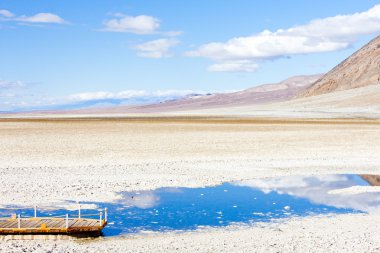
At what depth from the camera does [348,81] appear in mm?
156125

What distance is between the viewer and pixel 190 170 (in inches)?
940

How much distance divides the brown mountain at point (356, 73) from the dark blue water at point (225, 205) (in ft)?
431

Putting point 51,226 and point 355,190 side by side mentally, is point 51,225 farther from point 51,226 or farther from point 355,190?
point 355,190

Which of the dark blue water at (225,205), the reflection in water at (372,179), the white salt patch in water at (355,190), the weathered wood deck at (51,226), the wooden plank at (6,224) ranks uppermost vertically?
the wooden plank at (6,224)

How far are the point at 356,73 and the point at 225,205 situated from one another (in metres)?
147

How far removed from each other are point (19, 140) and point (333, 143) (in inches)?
790

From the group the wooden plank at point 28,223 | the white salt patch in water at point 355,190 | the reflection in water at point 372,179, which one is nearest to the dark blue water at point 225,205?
the white salt patch in water at point 355,190

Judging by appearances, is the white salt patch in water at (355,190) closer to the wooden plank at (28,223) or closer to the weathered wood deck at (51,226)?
the weathered wood deck at (51,226)

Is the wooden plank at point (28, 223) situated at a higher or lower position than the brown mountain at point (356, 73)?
lower

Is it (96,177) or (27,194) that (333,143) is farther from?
(27,194)

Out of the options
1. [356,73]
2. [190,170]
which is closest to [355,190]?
[190,170]

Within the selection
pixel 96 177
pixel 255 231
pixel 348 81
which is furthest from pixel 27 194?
pixel 348 81

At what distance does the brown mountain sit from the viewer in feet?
492

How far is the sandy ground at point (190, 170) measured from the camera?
12430 millimetres
